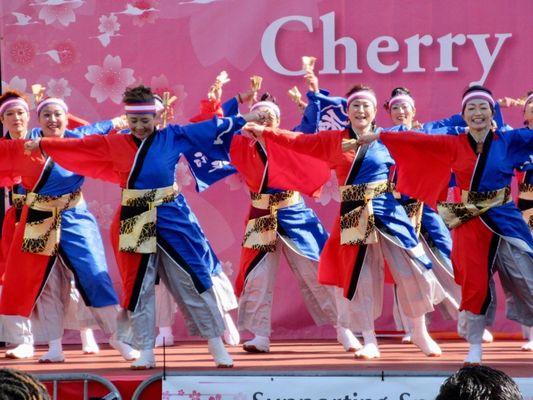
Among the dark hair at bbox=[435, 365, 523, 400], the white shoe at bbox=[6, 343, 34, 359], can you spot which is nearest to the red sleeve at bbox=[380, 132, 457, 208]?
the white shoe at bbox=[6, 343, 34, 359]

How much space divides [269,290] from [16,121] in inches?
61.7

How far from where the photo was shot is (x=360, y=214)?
17.3 ft

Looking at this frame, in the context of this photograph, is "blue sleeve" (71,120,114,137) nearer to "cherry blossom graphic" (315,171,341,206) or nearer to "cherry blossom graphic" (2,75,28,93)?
"cherry blossom graphic" (2,75,28,93)

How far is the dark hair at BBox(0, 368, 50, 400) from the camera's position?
1.95 meters

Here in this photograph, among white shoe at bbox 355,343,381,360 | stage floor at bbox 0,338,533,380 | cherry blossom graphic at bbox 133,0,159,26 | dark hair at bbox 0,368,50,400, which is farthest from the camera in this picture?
cherry blossom graphic at bbox 133,0,159,26

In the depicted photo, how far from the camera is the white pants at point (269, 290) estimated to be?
5.78 meters

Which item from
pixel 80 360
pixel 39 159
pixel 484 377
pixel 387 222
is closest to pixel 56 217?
pixel 39 159

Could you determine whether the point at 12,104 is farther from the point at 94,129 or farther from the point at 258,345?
the point at 258,345

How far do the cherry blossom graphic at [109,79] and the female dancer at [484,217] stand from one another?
2.09 m

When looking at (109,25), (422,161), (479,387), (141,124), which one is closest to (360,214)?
(422,161)

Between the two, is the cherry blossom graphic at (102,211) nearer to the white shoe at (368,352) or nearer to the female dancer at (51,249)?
the female dancer at (51,249)

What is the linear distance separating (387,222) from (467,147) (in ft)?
1.89

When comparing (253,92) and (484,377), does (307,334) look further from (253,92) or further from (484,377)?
(484,377)

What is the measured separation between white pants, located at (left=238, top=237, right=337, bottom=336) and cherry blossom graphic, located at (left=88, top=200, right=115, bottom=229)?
1185 mm
